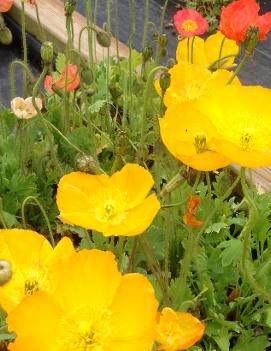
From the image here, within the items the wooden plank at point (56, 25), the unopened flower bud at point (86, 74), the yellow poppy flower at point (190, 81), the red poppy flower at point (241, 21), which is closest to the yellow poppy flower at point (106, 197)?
the yellow poppy flower at point (190, 81)

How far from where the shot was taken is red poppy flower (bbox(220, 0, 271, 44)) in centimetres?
114

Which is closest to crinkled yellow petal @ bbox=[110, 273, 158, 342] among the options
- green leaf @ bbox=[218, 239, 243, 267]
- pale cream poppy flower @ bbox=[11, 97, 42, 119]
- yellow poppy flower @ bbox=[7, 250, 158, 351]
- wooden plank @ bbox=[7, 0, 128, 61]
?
yellow poppy flower @ bbox=[7, 250, 158, 351]

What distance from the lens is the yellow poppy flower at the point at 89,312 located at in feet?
2.36

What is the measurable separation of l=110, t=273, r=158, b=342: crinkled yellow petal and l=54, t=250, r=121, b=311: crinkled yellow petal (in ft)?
0.04

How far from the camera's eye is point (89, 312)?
77 centimetres

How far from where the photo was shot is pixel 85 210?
3.01 ft

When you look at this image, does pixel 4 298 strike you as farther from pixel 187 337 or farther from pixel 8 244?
pixel 187 337

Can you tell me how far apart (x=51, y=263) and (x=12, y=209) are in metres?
0.69

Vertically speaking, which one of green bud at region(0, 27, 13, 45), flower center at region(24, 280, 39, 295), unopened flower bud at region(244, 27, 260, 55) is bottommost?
green bud at region(0, 27, 13, 45)

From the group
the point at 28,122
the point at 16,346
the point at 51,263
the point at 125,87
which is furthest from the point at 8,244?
the point at 125,87

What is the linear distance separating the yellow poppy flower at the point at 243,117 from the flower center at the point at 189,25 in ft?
2.30

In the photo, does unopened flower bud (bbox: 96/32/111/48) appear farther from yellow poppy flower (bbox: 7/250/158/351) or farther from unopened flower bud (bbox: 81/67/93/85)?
yellow poppy flower (bbox: 7/250/158/351)

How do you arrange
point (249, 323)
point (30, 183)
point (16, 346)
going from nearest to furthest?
1. point (16, 346)
2. point (249, 323)
3. point (30, 183)

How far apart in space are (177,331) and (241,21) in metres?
0.60
